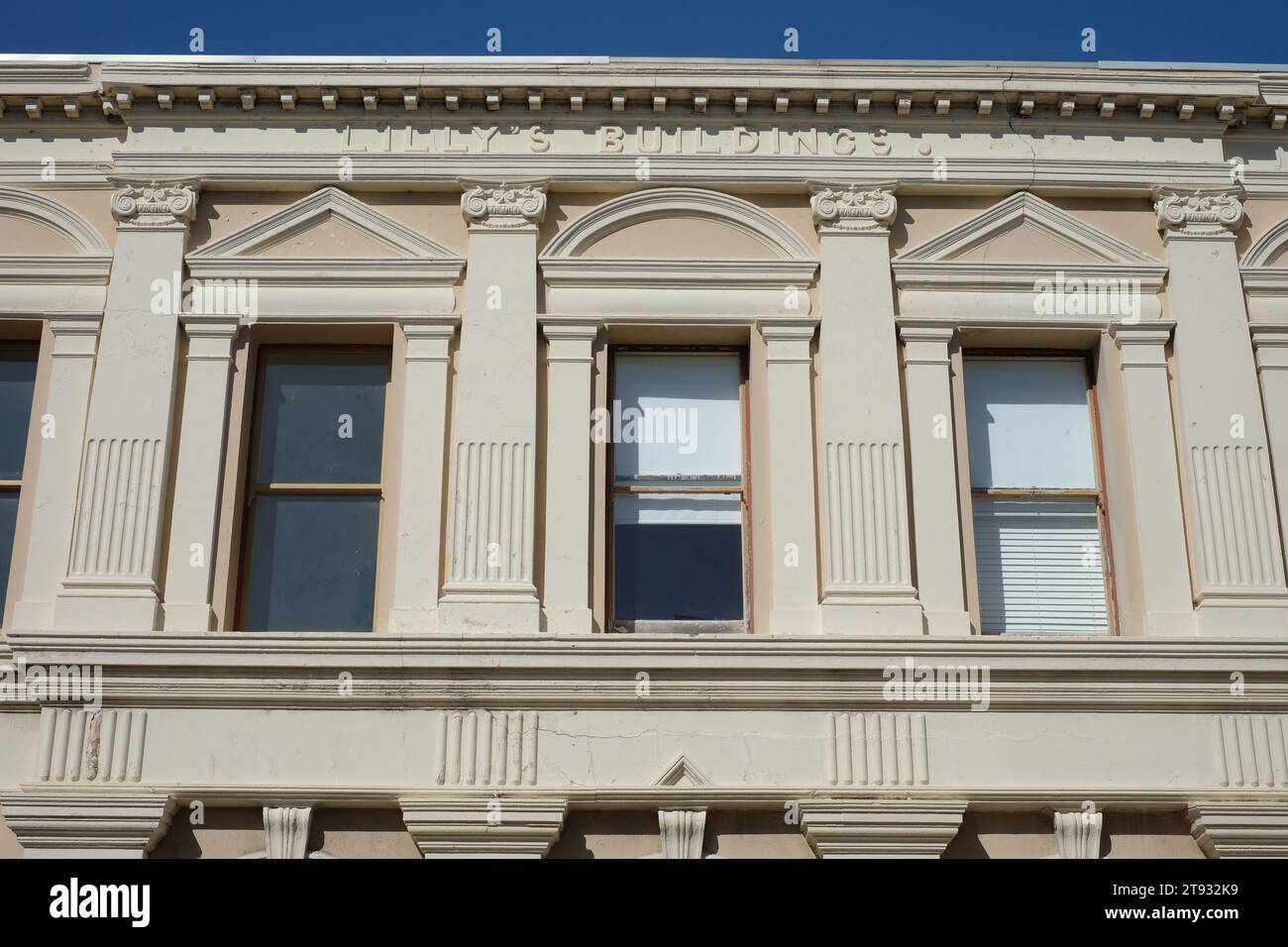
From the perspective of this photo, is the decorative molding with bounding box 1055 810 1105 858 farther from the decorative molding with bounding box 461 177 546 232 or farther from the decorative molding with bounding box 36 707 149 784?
the decorative molding with bounding box 36 707 149 784

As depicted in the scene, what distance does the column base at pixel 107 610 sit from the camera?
12.4m

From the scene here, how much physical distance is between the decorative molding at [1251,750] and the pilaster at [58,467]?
7.86 m

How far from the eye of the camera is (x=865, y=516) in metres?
12.7

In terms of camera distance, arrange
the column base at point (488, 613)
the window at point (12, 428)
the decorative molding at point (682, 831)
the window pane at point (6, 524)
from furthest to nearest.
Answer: the window at point (12, 428), the window pane at point (6, 524), the column base at point (488, 613), the decorative molding at point (682, 831)

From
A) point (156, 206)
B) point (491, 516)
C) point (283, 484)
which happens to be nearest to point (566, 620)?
point (491, 516)

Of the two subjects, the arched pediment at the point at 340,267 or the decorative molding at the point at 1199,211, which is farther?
the decorative molding at the point at 1199,211

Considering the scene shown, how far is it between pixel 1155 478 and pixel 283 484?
6218 mm

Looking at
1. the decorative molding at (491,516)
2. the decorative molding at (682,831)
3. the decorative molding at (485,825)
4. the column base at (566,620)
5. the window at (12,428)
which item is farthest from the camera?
the window at (12,428)

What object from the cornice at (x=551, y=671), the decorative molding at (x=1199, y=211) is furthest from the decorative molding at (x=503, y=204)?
the decorative molding at (x=1199, y=211)

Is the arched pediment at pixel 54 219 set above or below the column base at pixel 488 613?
above
